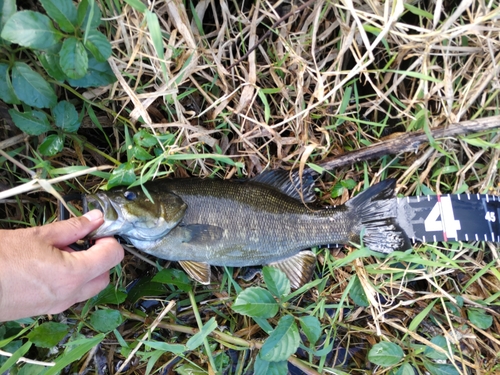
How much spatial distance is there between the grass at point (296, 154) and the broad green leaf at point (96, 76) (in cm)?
8

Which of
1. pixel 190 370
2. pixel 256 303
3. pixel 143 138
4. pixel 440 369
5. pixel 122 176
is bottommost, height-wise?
pixel 440 369

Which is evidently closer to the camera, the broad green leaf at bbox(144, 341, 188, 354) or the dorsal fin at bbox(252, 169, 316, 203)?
the broad green leaf at bbox(144, 341, 188, 354)

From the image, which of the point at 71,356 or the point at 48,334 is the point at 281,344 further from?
the point at 48,334

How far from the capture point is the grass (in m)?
2.43

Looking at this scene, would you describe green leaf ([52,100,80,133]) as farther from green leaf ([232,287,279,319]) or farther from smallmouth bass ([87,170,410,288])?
green leaf ([232,287,279,319])

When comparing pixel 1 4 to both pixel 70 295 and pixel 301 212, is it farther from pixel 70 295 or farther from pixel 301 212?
pixel 301 212

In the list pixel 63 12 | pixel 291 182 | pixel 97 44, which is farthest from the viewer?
pixel 291 182

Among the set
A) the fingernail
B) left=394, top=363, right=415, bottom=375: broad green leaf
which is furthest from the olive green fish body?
left=394, top=363, right=415, bottom=375: broad green leaf

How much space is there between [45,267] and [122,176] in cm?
69

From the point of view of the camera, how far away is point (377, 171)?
274cm

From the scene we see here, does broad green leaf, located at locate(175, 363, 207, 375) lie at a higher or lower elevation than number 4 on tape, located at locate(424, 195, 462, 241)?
lower

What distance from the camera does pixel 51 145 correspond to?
2.39m

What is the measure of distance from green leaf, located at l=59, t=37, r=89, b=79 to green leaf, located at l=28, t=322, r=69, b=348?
1.57 m

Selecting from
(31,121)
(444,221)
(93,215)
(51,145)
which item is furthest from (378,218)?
(31,121)
